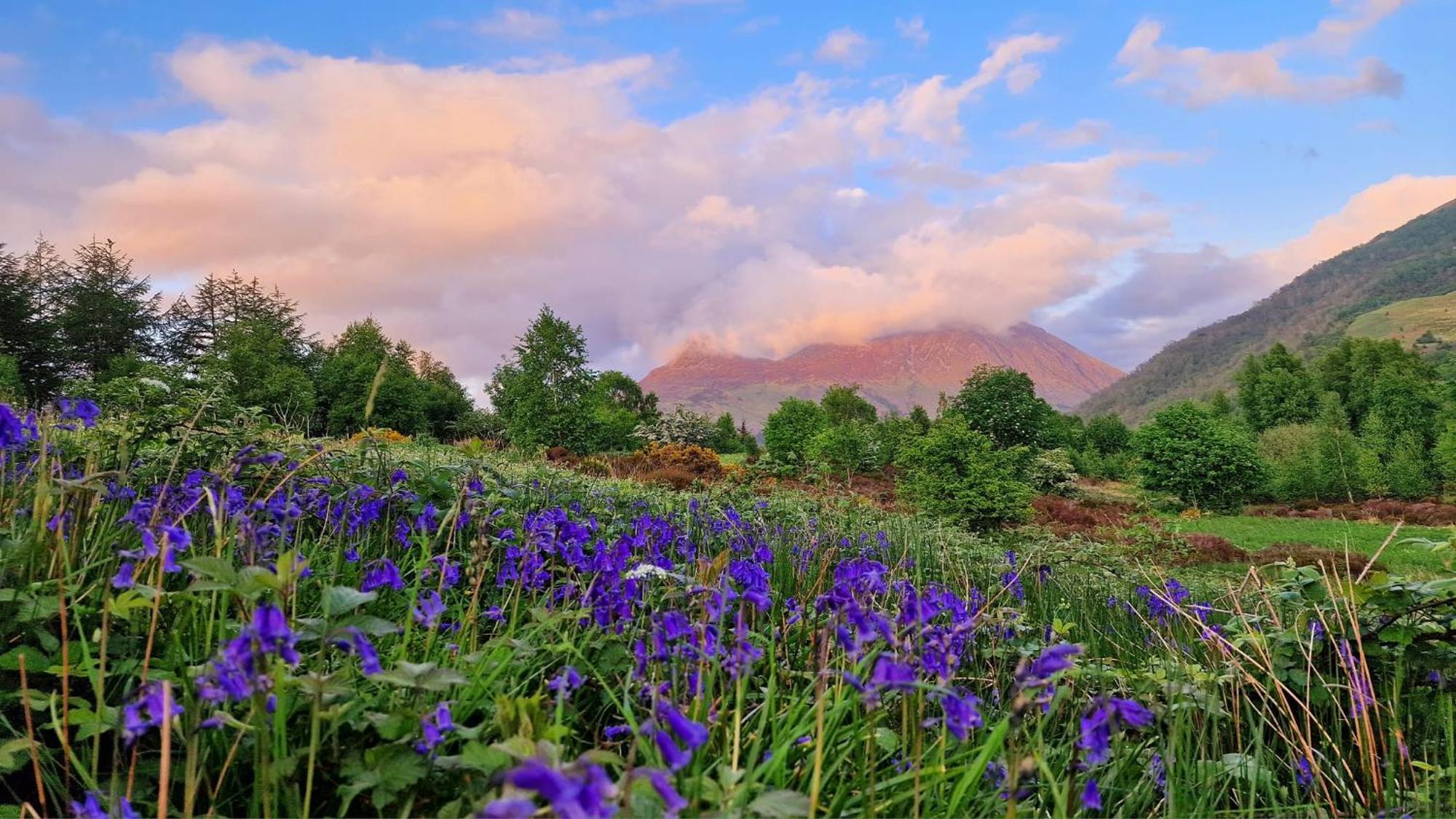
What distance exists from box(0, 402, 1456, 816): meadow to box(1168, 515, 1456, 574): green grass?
18.4 meters

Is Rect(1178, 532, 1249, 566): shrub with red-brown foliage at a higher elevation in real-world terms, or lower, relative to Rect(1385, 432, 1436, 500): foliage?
higher

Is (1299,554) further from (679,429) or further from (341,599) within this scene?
(679,429)

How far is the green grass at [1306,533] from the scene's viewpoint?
1938cm

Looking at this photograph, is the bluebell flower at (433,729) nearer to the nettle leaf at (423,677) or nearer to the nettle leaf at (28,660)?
the nettle leaf at (423,677)

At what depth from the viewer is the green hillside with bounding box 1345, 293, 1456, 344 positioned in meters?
112

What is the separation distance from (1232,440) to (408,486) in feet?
146

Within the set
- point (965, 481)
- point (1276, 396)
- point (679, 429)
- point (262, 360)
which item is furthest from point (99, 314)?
point (1276, 396)

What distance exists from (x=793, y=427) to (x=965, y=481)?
34605mm

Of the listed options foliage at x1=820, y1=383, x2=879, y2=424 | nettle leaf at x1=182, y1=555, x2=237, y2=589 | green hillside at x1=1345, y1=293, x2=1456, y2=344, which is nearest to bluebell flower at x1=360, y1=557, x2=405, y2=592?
nettle leaf at x1=182, y1=555, x2=237, y2=589

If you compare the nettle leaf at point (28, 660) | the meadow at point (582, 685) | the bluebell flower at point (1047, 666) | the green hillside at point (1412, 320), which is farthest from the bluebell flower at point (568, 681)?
the green hillside at point (1412, 320)

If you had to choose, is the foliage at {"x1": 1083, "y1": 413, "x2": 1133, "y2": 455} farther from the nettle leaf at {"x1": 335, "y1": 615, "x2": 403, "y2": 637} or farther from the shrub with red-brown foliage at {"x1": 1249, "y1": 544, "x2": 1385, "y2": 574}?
the nettle leaf at {"x1": 335, "y1": 615, "x2": 403, "y2": 637}

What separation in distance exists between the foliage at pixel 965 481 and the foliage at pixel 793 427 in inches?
936

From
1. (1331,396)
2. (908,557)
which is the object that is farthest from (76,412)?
(1331,396)

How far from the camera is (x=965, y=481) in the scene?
18141mm
